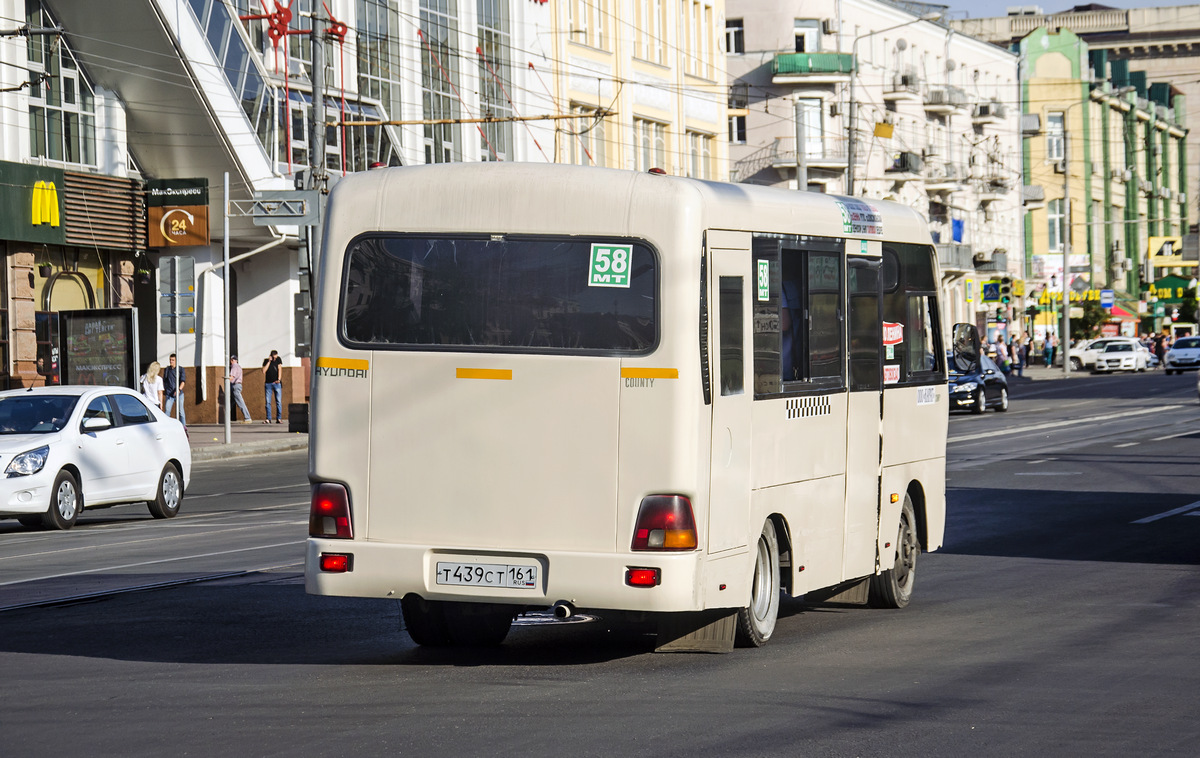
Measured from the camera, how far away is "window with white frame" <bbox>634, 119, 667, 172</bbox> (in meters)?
57.6

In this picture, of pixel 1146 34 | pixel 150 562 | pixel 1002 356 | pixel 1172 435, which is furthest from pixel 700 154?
pixel 1146 34

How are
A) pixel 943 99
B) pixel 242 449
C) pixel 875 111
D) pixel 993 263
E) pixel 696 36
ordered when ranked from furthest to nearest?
pixel 993 263, pixel 943 99, pixel 875 111, pixel 696 36, pixel 242 449

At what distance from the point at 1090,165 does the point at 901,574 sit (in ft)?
316

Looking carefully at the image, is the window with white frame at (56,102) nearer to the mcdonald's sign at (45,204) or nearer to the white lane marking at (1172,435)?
the mcdonald's sign at (45,204)

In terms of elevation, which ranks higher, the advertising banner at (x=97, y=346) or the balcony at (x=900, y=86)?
the balcony at (x=900, y=86)

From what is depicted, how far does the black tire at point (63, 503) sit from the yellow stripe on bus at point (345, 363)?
35.0 ft

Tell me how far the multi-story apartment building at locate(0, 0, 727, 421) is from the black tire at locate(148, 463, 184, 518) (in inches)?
441

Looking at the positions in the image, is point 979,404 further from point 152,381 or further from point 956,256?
point 956,256

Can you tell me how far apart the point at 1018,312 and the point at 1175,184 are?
36447 mm

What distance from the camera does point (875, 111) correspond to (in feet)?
258

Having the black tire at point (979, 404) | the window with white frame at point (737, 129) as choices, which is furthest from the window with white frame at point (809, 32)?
the black tire at point (979, 404)

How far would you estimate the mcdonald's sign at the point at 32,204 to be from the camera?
3544cm

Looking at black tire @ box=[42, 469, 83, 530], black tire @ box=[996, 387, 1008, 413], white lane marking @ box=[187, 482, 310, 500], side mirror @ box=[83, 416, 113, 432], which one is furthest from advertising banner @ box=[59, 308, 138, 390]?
black tire @ box=[996, 387, 1008, 413]

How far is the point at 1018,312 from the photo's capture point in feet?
317
